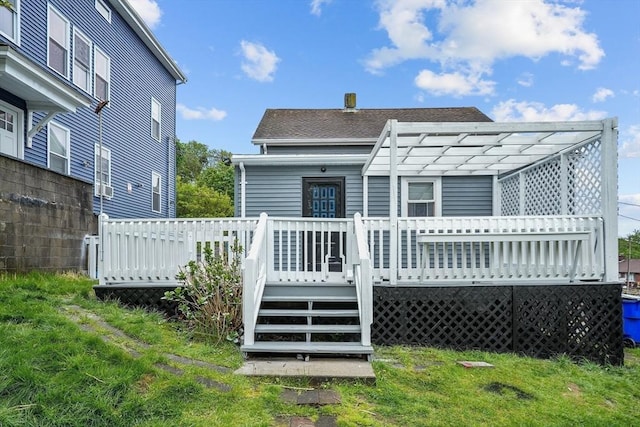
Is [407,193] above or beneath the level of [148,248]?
above

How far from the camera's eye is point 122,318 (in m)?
4.73

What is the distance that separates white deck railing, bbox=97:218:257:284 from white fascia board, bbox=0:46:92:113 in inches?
109

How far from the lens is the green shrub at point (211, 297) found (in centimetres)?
477

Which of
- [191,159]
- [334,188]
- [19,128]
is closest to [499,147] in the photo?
[334,188]

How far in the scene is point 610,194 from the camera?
5.26 meters

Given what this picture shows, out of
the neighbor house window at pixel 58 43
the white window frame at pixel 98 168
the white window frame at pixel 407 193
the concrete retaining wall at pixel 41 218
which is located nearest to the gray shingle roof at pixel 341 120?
the white window frame at pixel 407 193

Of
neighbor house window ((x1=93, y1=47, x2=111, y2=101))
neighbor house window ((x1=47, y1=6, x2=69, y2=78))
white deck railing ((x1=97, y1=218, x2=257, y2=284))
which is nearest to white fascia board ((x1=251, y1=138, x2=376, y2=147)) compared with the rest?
neighbor house window ((x1=93, y1=47, x2=111, y2=101))

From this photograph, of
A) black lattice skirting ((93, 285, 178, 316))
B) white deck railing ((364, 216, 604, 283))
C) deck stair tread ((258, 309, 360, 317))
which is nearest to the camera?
deck stair tread ((258, 309, 360, 317))

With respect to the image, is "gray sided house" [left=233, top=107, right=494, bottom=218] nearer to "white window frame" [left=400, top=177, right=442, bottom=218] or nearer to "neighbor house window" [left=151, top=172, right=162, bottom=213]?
"white window frame" [left=400, top=177, right=442, bottom=218]

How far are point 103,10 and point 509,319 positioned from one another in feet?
39.5

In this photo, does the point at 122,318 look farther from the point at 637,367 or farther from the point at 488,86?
the point at 488,86

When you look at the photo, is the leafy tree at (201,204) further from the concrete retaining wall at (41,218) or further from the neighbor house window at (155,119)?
the concrete retaining wall at (41,218)

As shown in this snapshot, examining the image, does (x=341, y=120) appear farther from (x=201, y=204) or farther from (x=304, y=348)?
(x=201, y=204)

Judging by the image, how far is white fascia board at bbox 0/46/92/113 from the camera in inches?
235
